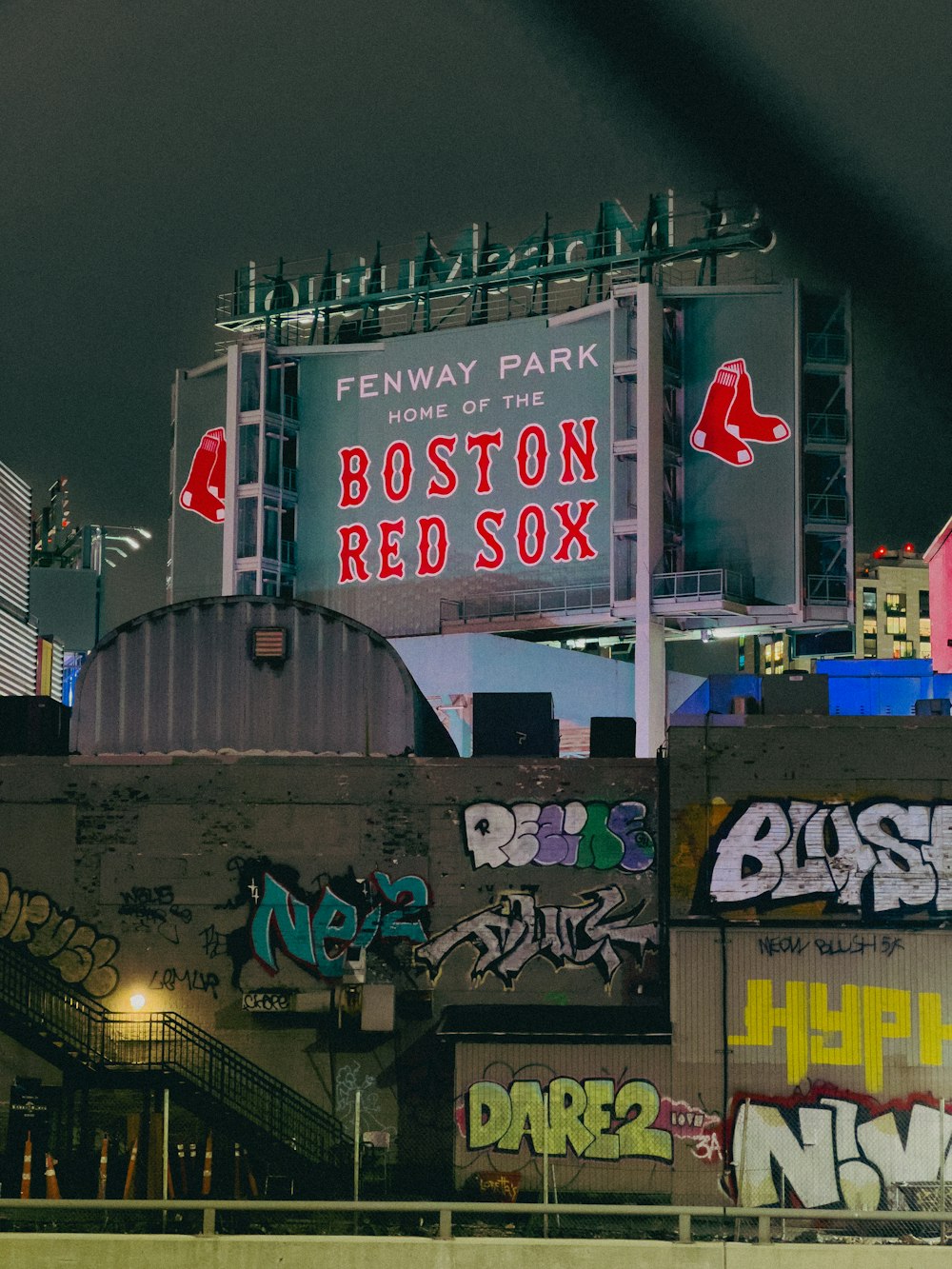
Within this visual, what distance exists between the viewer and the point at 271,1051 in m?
35.7

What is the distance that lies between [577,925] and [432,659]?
84.6 feet

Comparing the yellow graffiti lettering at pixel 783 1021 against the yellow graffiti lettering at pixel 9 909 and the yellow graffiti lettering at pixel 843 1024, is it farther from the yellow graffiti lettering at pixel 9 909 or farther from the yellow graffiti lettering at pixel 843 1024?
the yellow graffiti lettering at pixel 9 909

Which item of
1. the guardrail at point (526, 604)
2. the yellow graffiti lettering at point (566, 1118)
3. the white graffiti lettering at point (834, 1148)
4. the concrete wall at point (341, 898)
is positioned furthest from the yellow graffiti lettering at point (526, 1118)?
the guardrail at point (526, 604)

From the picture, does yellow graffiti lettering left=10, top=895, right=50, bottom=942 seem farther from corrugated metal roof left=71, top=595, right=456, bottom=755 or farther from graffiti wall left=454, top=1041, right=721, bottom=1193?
graffiti wall left=454, top=1041, right=721, bottom=1193

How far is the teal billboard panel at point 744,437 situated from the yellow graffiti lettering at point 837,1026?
26.2 m

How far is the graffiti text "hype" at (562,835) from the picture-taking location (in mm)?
36344

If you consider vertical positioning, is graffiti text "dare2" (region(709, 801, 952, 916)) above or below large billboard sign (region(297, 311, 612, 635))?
below

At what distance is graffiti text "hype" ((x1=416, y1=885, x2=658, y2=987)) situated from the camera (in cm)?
3609

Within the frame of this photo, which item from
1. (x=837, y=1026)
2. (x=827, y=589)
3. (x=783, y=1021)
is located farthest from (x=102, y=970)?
(x=827, y=589)

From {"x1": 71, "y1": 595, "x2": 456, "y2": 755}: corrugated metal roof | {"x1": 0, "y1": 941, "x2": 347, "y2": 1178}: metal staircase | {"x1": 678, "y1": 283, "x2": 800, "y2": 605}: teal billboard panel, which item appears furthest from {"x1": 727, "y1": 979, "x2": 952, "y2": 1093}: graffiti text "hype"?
{"x1": 678, "y1": 283, "x2": 800, "y2": 605}: teal billboard panel

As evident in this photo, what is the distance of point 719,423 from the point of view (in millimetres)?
59000

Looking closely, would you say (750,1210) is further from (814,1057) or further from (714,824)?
(714,824)

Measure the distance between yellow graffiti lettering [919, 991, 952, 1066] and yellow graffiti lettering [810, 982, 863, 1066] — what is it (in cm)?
119

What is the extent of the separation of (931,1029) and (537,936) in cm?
855
